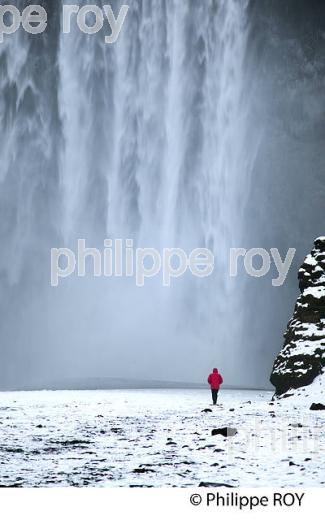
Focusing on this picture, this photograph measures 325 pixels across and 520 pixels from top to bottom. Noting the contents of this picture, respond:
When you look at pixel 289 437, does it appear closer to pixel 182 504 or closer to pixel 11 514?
pixel 182 504

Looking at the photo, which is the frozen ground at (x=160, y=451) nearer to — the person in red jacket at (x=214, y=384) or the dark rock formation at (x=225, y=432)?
the dark rock formation at (x=225, y=432)

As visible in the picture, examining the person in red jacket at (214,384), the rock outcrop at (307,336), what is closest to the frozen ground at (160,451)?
the person in red jacket at (214,384)

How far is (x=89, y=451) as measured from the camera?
10.6m

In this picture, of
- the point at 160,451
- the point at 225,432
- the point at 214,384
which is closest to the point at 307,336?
the point at 214,384

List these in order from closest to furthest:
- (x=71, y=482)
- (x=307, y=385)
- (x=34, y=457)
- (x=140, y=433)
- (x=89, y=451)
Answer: (x=71, y=482), (x=34, y=457), (x=89, y=451), (x=140, y=433), (x=307, y=385)

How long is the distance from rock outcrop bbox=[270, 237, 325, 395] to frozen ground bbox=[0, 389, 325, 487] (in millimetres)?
10035

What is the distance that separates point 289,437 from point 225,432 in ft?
4.43

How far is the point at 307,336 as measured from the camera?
28266mm

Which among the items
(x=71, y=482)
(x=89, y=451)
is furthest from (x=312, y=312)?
(x=71, y=482)

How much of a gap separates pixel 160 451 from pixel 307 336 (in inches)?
743

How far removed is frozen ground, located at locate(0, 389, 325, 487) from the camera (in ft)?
26.8

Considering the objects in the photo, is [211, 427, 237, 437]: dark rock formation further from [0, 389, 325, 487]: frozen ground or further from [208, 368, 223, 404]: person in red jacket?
[208, 368, 223, 404]: person in red jacket

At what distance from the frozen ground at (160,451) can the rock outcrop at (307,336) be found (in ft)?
32.9

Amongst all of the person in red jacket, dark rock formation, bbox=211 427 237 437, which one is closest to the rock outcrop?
the person in red jacket
